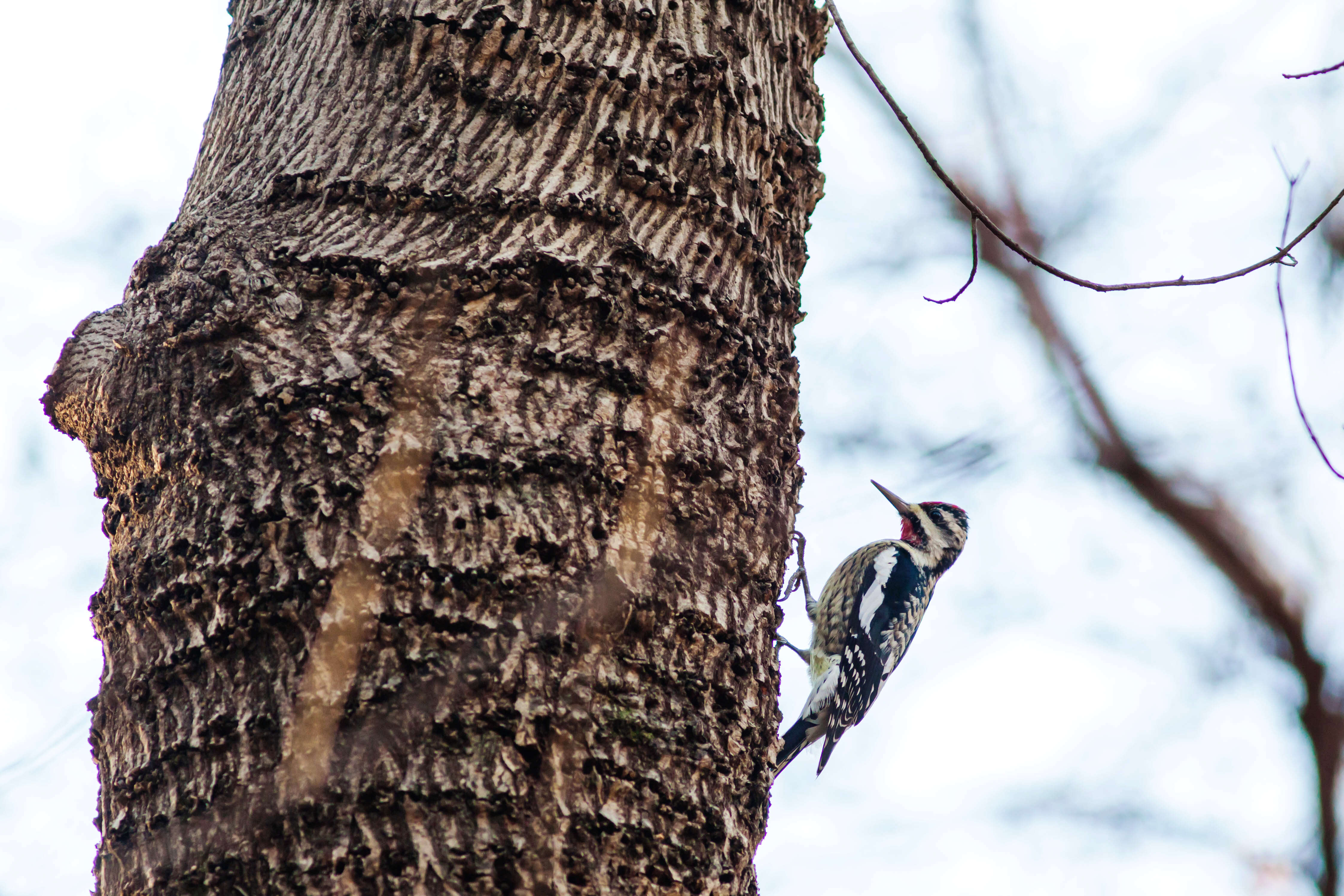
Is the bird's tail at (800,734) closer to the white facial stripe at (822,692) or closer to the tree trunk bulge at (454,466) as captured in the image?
the white facial stripe at (822,692)

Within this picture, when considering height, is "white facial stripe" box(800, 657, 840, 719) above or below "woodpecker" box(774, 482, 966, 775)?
below

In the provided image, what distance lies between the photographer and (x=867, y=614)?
4559mm

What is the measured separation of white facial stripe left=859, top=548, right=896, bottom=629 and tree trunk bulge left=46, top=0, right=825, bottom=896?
10.1 feet

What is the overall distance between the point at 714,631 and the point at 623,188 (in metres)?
0.62

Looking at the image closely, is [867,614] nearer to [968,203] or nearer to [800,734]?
[800,734]

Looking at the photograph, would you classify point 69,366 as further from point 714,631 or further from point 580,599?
point 714,631

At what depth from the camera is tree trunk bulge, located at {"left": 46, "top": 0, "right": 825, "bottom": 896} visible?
1.09 metres

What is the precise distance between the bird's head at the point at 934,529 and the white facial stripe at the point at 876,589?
0.30m

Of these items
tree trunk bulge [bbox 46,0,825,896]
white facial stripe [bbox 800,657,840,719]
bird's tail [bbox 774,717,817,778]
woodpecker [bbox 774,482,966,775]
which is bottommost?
tree trunk bulge [bbox 46,0,825,896]

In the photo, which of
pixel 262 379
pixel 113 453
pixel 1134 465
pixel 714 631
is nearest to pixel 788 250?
pixel 714 631

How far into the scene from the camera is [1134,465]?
386cm

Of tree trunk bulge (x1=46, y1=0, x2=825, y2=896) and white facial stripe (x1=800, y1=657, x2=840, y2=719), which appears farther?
white facial stripe (x1=800, y1=657, x2=840, y2=719)

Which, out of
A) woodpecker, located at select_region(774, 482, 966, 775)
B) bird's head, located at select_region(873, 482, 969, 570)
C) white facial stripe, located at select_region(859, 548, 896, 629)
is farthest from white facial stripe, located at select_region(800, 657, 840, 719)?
bird's head, located at select_region(873, 482, 969, 570)

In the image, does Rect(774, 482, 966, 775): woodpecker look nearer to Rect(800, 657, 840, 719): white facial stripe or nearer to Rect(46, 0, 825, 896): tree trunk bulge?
Rect(800, 657, 840, 719): white facial stripe
